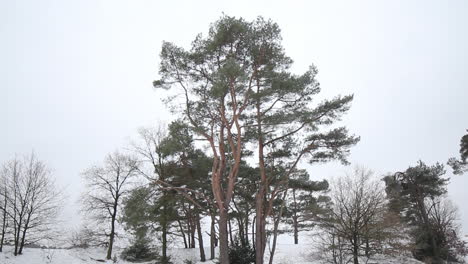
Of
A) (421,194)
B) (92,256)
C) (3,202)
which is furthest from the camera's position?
(421,194)

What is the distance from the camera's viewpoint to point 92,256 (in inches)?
767

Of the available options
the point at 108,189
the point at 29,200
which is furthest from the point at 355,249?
the point at 29,200

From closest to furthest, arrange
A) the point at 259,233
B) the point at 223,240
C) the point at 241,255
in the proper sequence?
1. the point at 223,240
2. the point at 259,233
3. the point at 241,255

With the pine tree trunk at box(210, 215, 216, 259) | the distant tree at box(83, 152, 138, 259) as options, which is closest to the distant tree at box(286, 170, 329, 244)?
the pine tree trunk at box(210, 215, 216, 259)

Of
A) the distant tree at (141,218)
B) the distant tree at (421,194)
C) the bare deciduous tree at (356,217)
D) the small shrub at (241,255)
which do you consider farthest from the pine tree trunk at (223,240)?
the distant tree at (421,194)

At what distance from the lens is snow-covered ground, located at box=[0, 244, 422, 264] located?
1588cm

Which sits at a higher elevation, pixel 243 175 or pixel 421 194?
pixel 243 175

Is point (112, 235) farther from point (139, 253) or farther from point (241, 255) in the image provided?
point (241, 255)

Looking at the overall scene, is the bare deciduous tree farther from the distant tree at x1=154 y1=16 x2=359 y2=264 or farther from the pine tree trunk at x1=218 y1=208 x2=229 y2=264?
the pine tree trunk at x1=218 y1=208 x2=229 y2=264

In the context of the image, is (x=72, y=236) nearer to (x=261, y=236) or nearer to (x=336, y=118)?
(x=261, y=236)

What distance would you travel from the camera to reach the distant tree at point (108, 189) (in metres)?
19.8

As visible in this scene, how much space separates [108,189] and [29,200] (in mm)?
4924

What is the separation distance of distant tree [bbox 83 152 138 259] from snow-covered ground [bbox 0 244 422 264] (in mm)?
1787

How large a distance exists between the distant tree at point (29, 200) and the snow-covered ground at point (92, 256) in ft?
2.63
